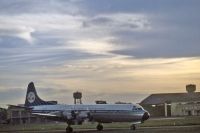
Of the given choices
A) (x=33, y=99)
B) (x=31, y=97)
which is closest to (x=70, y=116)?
(x=33, y=99)

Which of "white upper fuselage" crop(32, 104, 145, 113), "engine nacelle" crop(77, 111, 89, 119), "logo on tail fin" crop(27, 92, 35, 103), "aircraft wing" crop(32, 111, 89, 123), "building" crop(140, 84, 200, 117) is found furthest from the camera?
"building" crop(140, 84, 200, 117)

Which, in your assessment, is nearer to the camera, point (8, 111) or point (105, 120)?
point (105, 120)

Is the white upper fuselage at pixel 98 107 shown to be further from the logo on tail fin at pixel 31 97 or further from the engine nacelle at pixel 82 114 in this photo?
the logo on tail fin at pixel 31 97

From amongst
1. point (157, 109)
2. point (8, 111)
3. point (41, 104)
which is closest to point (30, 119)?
point (8, 111)

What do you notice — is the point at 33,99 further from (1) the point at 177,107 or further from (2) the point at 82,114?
(1) the point at 177,107

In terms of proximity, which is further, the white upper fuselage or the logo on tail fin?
the logo on tail fin

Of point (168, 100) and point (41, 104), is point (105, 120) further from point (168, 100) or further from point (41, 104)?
point (168, 100)

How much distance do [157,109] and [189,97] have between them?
58.2 ft

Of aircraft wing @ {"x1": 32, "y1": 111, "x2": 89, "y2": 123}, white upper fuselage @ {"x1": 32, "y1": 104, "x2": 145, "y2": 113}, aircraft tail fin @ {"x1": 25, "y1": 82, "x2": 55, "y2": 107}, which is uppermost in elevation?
aircraft tail fin @ {"x1": 25, "y1": 82, "x2": 55, "y2": 107}

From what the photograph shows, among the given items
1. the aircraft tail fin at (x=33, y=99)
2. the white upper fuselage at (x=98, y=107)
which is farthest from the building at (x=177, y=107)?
the white upper fuselage at (x=98, y=107)

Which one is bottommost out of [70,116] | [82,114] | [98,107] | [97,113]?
[70,116]

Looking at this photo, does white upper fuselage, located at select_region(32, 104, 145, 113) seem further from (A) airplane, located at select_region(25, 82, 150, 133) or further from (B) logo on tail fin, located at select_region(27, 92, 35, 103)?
(B) logo on tail fin, located at select_region(27, 92, 35, 103)

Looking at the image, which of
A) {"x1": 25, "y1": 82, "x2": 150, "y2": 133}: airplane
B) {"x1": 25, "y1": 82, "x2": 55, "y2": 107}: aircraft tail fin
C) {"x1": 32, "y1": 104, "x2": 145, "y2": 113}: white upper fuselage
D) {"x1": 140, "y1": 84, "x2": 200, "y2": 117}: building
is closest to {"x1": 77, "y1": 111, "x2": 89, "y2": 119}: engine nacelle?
{"x1": 25, "y1": 82, "x2": 150, "y2": 133}: airplane

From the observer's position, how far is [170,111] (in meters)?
182
